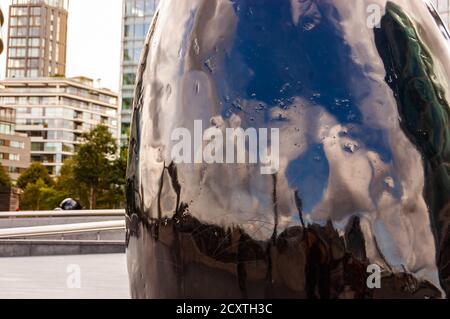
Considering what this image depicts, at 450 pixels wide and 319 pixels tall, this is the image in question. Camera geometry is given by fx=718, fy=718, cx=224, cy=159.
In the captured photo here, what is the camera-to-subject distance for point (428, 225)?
2.71 metres

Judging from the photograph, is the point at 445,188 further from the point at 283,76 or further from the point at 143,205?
the point at 143,205

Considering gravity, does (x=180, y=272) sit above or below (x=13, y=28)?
below

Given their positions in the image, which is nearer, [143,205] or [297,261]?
[297,261]

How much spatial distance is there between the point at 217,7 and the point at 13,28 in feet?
657

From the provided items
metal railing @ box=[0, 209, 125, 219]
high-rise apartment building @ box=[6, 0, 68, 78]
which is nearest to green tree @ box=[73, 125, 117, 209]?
metal railing @ box=[0, 209, 125, 219]

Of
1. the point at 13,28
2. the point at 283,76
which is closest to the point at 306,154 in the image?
the point at 283,76

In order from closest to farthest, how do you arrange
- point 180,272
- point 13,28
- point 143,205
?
point 180,272
point 143,205
point 13,28

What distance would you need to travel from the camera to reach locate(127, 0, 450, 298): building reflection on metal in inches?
105

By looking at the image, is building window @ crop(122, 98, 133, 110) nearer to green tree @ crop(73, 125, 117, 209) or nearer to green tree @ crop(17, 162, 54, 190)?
green tree @ crop(17, 162, 54, 190)

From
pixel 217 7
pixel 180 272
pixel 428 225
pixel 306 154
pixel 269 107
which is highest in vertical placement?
pixel 217 7

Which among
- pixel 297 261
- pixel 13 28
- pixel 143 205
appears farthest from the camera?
pixel 13 28
